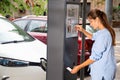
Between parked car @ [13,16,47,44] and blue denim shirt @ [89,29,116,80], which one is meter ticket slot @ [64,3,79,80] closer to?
blue denim shirt @ [89,29,116,80]

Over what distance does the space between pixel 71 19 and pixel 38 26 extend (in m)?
6.01

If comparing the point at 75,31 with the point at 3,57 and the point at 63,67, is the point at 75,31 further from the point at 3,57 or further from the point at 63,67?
the point at 3,57

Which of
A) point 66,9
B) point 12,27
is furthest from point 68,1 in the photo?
point 12,27

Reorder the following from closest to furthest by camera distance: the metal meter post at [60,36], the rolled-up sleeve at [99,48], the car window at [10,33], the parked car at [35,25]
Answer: the rolled-up sleeve at [99,48] → the metal meter post at [60,36] → the car window at [10,33] → the parked car at [35,25]

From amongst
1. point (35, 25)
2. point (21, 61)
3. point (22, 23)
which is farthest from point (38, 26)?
point (21, 61)

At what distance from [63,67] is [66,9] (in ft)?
2.41

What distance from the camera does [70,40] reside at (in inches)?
188

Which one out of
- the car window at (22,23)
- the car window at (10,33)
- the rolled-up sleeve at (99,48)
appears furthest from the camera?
the car window at (22,23)

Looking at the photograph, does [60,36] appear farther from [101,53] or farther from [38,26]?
[38,26]

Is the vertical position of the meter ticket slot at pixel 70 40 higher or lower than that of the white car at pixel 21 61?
higher

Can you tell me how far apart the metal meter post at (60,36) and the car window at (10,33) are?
6.27ft

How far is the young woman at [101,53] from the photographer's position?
14.7ft

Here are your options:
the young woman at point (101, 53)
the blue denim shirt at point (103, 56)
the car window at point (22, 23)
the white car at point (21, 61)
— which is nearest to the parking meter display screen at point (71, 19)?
the young woman at point (101, 53)

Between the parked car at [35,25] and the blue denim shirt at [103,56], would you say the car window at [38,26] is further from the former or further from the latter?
the blue denim shirt at [103,56]
